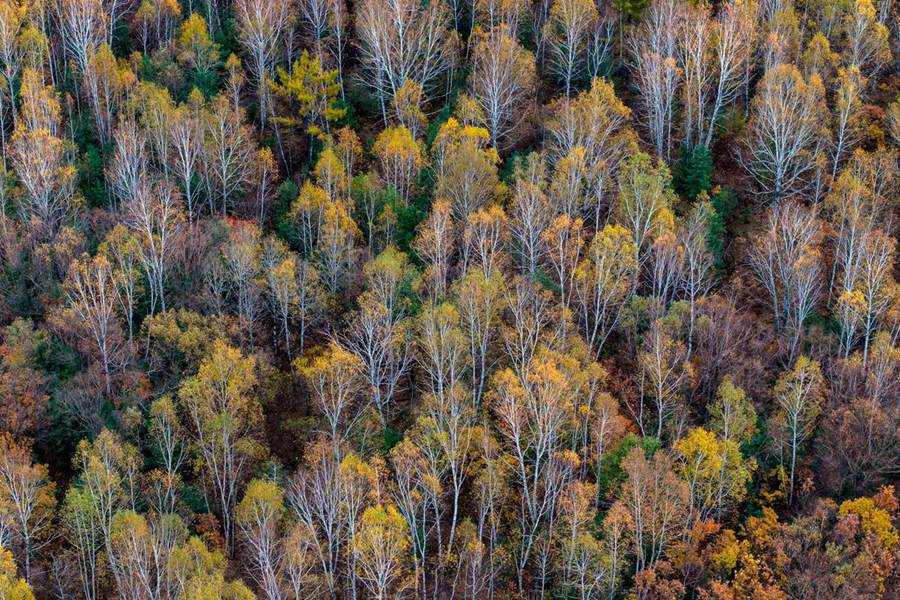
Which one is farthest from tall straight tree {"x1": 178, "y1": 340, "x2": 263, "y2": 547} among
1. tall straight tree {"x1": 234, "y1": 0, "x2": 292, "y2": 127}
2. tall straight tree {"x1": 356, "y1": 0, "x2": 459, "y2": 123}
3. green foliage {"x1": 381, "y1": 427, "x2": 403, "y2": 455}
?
tall straight tree {"x1": 356, "y1": 0, "x2": 459, "y2": 123}

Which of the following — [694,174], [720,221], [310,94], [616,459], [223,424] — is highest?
[310,94]

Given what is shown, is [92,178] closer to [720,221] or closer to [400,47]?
[400,47]

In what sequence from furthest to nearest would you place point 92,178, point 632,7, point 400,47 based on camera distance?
point 632,7
point 400,47
point 92,178

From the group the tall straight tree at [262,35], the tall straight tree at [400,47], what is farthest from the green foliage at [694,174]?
the tall straight tree at [262,35]

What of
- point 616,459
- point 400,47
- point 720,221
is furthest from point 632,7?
point 616,459

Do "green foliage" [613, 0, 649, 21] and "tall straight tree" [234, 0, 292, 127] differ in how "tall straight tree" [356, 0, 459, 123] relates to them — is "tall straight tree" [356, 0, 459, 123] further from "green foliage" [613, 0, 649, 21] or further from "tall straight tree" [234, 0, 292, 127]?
"green foliage" [613, 0, 649, 21]

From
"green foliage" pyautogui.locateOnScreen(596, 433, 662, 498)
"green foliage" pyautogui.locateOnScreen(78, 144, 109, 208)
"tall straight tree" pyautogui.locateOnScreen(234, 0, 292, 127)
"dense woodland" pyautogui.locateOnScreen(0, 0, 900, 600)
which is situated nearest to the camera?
"dense woodland" pyautogui.locateOnScreen(0, 0, 900, 600)

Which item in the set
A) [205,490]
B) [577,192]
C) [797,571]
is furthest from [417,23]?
[797,571]

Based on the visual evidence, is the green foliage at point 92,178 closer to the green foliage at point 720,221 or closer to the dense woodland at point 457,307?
the dense woodland at point 457,307

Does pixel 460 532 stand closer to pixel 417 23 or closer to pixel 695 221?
pixel 695 221
